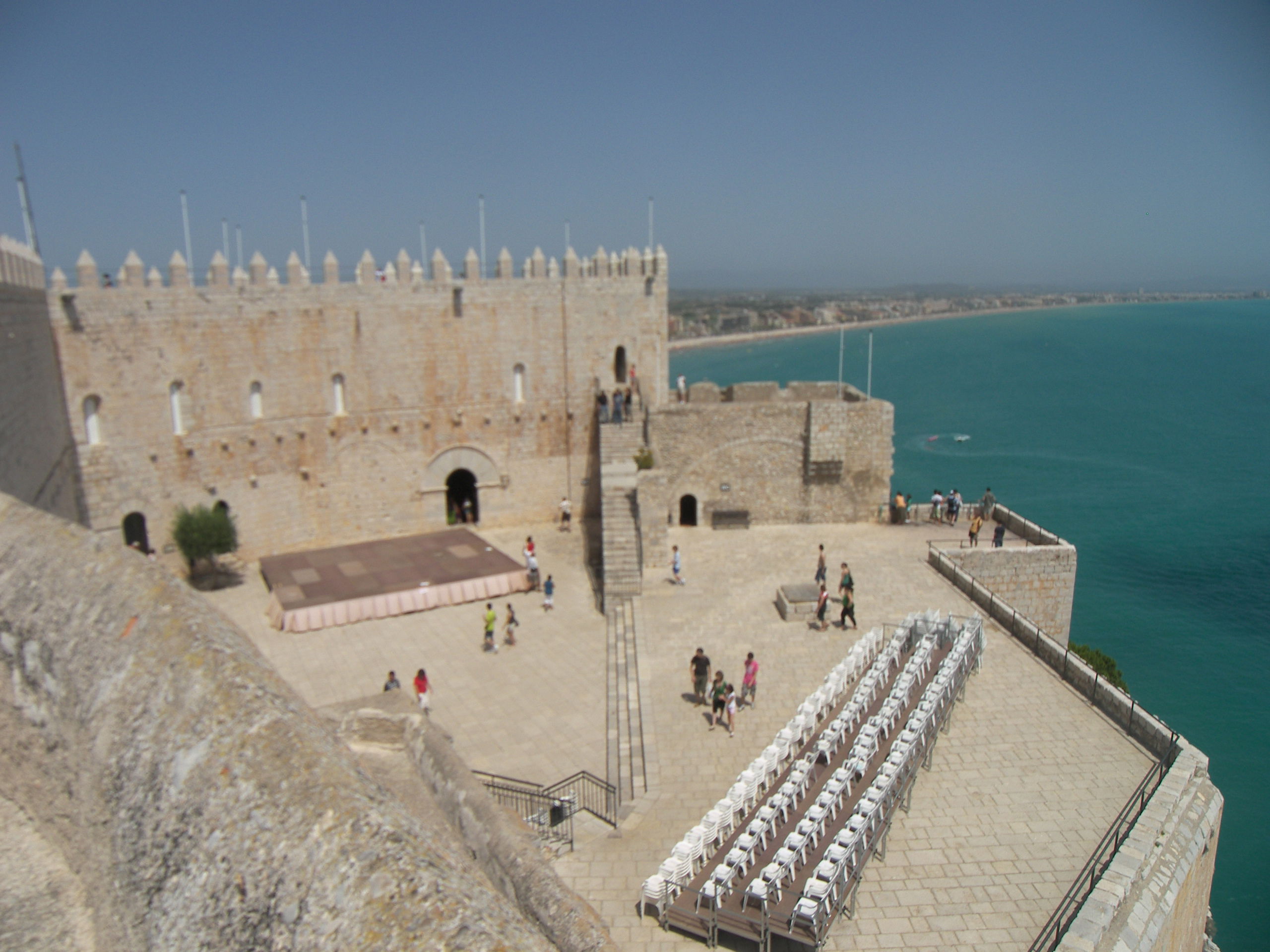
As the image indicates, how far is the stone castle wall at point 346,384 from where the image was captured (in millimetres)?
18422

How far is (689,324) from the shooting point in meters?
154

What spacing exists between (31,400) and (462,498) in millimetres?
11462

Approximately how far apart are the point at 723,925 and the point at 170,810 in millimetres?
6494

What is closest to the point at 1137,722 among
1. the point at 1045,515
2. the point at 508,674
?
the point at 508,674

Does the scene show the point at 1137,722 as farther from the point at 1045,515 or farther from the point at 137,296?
the point at 1045,515

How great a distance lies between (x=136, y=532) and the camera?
19109 millimetres

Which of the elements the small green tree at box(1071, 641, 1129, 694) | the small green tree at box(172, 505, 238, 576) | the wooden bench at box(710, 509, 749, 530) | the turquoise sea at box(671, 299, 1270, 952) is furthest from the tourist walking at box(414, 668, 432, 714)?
the turquoise sea at box(671, 299, 1270, 952)

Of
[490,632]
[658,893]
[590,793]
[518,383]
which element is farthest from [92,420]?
[658,893]

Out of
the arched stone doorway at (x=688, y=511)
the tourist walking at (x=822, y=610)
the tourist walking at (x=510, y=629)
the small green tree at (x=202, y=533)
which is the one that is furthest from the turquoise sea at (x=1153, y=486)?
the small green tree at (x=202, y=533)

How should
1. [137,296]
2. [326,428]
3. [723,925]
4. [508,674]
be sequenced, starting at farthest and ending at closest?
[326,428] < [137,296] < [508,674] < [723,925]

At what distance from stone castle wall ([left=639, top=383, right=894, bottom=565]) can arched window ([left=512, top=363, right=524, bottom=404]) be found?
12.4 feet

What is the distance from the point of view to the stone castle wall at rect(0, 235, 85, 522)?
37.7 feet

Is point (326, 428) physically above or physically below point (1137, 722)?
above

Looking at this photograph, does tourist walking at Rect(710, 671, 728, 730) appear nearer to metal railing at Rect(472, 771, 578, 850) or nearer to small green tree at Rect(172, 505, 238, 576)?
metal railing at Rect(472, 771, 578, 850)
